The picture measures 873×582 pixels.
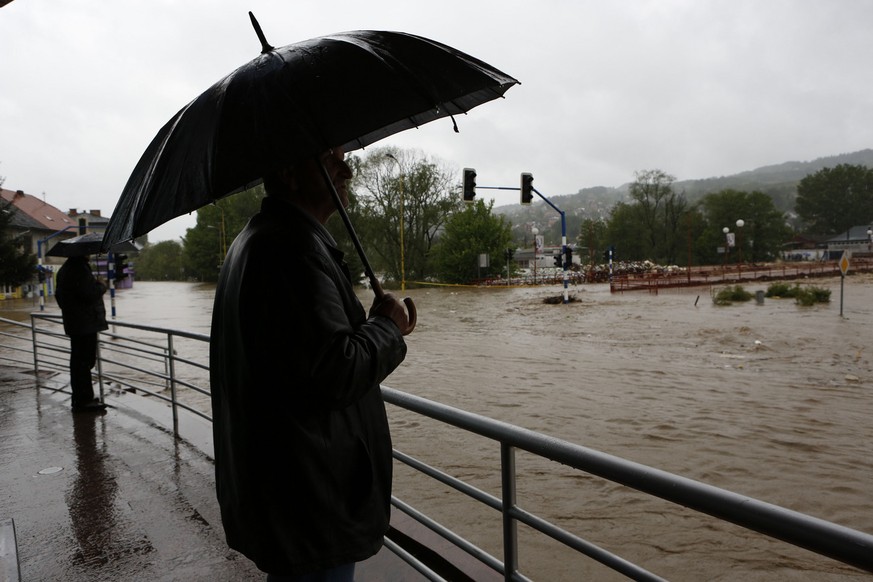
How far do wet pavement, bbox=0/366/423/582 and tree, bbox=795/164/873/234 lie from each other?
131 meters

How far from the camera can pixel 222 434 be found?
173 centimetres

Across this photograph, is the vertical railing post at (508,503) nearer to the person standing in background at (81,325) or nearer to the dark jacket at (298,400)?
the dark jacket at (298,400)

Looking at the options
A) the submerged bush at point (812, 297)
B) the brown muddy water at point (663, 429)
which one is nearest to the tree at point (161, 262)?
the submerged bush at point (812, 297)

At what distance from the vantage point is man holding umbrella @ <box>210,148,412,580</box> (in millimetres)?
1487

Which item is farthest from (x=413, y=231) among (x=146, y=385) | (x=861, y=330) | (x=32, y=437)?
(x=32, y=437)

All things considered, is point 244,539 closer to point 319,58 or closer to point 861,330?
point 319,58

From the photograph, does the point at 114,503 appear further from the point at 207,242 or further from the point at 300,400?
the point at 207,242

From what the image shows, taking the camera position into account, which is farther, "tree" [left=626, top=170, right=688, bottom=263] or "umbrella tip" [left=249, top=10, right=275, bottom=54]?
"tree" [left=626, top=170, right=688, bottom=263]

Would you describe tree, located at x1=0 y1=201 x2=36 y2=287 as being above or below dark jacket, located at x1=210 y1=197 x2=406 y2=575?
above

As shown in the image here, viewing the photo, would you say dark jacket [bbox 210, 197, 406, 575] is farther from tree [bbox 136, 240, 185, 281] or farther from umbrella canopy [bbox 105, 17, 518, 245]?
tree [bbox 136, 240, 185, 281]

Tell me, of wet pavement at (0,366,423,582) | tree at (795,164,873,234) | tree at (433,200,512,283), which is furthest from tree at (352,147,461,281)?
tree at (795,164,873,234)

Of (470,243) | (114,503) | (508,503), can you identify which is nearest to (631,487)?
(508,503)

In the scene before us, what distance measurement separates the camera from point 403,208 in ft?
198

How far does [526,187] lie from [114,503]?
88.8 feet
